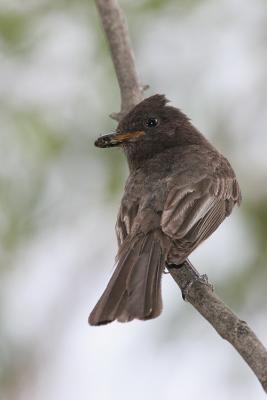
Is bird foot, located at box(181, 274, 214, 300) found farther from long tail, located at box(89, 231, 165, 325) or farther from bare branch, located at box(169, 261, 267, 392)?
long tail, located at box(89, 231, 165, 325)

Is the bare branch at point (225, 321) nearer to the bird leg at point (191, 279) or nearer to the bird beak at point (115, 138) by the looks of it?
the bird leg at point (191, 279)

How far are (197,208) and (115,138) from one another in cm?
101

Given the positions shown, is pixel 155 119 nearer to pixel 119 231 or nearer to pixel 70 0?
pixel 119 231

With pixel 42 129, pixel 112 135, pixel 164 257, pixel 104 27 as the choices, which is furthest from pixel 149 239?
pixel 42 129

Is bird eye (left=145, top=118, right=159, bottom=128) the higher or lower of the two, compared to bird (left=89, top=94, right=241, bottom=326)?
higher

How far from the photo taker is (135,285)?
6152 millimetres

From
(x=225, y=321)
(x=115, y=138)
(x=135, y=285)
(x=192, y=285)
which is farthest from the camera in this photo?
(x=115, y=138)

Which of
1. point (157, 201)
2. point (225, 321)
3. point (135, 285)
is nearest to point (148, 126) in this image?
point (157, 201)

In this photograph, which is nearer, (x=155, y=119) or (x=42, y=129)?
(x=155, y=119)

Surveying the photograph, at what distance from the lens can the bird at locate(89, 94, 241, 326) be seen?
603cm

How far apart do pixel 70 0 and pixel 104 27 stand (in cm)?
180

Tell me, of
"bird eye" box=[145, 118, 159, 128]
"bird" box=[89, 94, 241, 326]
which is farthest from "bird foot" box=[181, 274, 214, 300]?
"bird eye" box=[145, 118, 159, 128]

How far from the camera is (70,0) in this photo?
9484 millimetres

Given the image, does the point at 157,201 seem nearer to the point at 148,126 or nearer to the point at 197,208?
the point at 197,208
